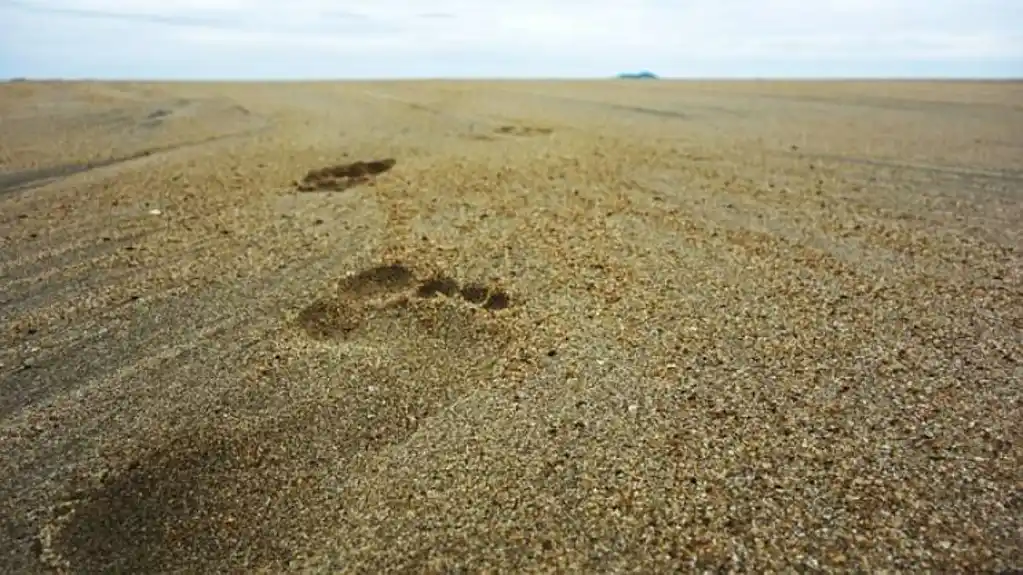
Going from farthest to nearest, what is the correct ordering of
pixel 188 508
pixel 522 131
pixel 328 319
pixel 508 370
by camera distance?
pixel 522 131 < pixel 328 319 < pixel 508 370 < pixel 188 508

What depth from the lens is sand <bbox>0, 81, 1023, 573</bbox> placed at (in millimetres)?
1185

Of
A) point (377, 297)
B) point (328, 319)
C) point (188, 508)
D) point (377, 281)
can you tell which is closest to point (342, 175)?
point (377, 281)

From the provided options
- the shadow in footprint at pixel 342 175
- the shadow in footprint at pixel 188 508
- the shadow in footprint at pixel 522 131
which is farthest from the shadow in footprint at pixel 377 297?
the shadow in footprint at pixel 522 131

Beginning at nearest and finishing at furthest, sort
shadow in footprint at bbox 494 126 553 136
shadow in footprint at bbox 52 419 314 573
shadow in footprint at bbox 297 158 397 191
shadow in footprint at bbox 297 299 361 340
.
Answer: shadow in footprint at bbox 52 419 314 573 → shadow in footprint at bbox 297 299 361 340 → shadow in footprint at bbox 297 158 397 191 → shadow in footprint at bbox 494 126 553 136

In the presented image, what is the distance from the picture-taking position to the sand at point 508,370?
1185 mm

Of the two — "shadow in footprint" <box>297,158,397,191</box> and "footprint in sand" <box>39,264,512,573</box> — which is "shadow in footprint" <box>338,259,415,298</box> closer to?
"footprint in sand" <box>39,264,512,573</box>

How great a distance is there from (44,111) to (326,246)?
14.9ft

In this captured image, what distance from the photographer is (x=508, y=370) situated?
1659mm

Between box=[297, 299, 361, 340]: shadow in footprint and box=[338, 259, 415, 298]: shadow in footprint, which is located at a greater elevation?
box=[338, 259, 415, 298]: shadow in footprint

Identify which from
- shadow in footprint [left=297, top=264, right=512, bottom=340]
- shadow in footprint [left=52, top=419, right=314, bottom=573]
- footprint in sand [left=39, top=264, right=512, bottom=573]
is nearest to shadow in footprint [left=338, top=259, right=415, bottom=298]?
shadow in footprint [left=297, top=264, right=512, bottom=340]

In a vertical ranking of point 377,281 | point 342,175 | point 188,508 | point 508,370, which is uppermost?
point 342,175

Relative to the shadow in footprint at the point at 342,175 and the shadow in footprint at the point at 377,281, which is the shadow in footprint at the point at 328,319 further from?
the shadow in footprint at the point at 342,175

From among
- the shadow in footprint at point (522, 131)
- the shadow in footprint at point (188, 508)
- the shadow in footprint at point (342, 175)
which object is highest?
the shadow in footprint at point (522, 131)

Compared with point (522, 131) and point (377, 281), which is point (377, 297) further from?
point (522, 131)
